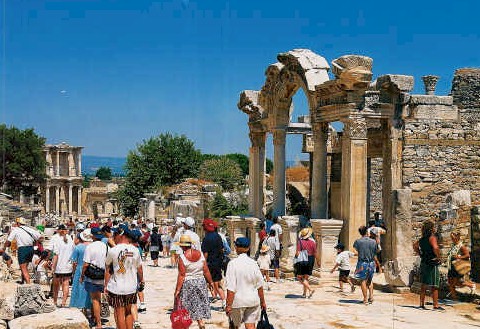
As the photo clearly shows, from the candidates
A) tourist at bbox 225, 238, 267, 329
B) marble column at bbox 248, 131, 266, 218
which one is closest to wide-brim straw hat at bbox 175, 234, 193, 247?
tourist at bbox 225, 238, 267, 329

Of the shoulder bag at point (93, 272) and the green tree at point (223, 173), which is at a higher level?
the green tree at point (223, 173)

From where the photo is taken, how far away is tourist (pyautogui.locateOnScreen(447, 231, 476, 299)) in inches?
419

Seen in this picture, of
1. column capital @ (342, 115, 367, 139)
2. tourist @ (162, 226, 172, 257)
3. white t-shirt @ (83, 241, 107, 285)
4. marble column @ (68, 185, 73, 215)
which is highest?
column capital @ (342, 115, 367, 139)

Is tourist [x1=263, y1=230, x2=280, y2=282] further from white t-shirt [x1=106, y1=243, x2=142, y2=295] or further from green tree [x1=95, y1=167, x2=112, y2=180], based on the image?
green tree [x1=95, y1=167, x2=112, y2=180]

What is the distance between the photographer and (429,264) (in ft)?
33.0

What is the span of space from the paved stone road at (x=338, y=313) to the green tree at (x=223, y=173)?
73.5 ft

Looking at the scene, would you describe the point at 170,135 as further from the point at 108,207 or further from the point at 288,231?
the point at 108,207

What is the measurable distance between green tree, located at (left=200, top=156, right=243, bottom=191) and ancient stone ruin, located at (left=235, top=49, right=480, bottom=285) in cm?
1525

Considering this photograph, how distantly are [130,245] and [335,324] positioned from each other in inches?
131

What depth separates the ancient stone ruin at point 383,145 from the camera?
42.0 ft

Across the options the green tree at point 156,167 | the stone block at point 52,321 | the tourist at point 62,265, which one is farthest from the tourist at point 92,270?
the green tree at point 156,167

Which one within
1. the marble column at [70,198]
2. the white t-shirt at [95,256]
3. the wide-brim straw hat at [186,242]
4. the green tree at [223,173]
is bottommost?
the marble column at [70,198]

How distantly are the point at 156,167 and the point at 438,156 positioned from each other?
32.9 m

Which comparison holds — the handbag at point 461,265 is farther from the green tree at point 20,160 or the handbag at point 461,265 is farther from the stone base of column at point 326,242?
the green tree at point 20,160
